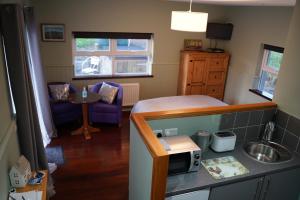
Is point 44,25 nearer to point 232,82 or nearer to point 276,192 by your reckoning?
point 232,82

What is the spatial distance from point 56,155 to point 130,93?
2307mm

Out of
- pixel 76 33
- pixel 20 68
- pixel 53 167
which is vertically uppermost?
pixel 76 33

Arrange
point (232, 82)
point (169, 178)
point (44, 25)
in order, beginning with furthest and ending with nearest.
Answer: point (232, 82) < point (44, 25) < point (169, 178)

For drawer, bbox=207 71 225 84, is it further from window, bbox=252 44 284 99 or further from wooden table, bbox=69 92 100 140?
wooden table, bbox=69 92 100 140

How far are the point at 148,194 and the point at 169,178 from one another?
0.25 m

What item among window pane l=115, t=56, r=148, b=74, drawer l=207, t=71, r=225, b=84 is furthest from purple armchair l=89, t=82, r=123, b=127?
drawer l=207, t=71, r=225, b=84

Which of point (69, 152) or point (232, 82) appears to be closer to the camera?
point (69, 152)

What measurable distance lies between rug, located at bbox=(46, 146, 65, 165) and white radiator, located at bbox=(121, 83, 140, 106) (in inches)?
79.0

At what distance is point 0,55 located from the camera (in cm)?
230

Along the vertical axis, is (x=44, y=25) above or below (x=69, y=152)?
above

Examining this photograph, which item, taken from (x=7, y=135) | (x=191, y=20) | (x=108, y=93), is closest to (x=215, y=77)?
(x=108, y=93)

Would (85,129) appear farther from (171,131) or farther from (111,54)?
(171,131)

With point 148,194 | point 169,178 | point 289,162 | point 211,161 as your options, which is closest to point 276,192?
point 289,162

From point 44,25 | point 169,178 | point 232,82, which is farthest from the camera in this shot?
point 232,82
